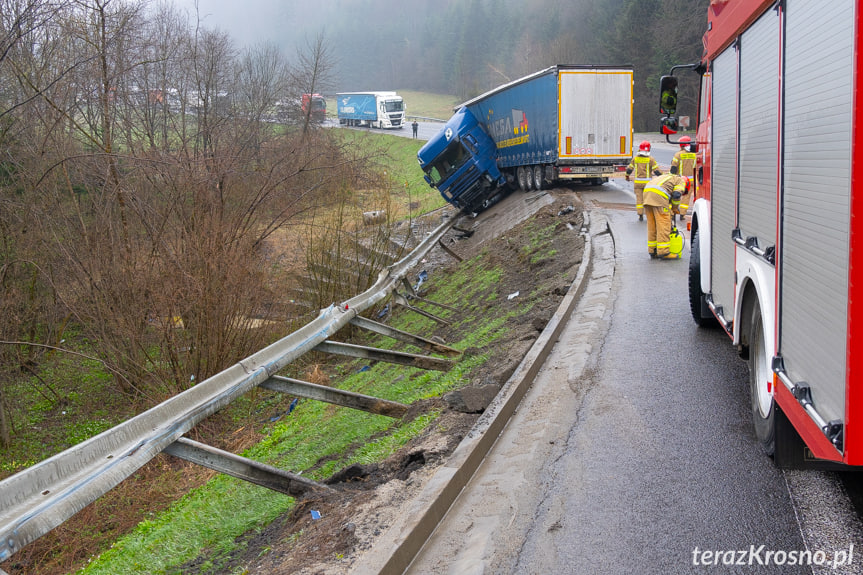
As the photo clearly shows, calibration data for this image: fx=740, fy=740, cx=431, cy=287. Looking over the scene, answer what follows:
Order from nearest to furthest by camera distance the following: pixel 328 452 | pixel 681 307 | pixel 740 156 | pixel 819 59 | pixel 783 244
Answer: pixel 819 59 → pixel 783 244 → pixel 740 156 → pixel 328 452 → pixel 681 307

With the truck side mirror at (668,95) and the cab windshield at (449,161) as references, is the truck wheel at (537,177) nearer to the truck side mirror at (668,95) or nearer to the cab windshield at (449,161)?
the cab windshield at (449,161)

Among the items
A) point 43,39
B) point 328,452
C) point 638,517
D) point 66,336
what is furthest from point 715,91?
point 66,336

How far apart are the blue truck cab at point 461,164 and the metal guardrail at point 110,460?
19.4 meters

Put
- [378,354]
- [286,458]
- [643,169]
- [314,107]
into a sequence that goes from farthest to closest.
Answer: [314,107] → [643,169] → [378,354] → [286,458]

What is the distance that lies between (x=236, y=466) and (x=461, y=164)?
21516 millimetres

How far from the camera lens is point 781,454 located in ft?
15.0

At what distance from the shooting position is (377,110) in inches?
2537

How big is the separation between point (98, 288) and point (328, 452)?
18.4 feet

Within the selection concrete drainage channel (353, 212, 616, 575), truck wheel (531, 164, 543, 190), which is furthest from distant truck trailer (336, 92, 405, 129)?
concrete drainage channel (353, 212, 616, 575)

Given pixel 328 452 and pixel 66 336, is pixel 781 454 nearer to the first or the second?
pixel 328 452

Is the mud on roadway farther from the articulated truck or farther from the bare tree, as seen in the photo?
the bare tree

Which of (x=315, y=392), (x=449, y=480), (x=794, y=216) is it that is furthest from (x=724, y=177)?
(x=315, y=392)

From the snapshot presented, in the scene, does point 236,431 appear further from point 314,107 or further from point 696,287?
point 314,107

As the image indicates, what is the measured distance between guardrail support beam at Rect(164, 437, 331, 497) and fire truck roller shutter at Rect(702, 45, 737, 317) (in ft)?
12.5
